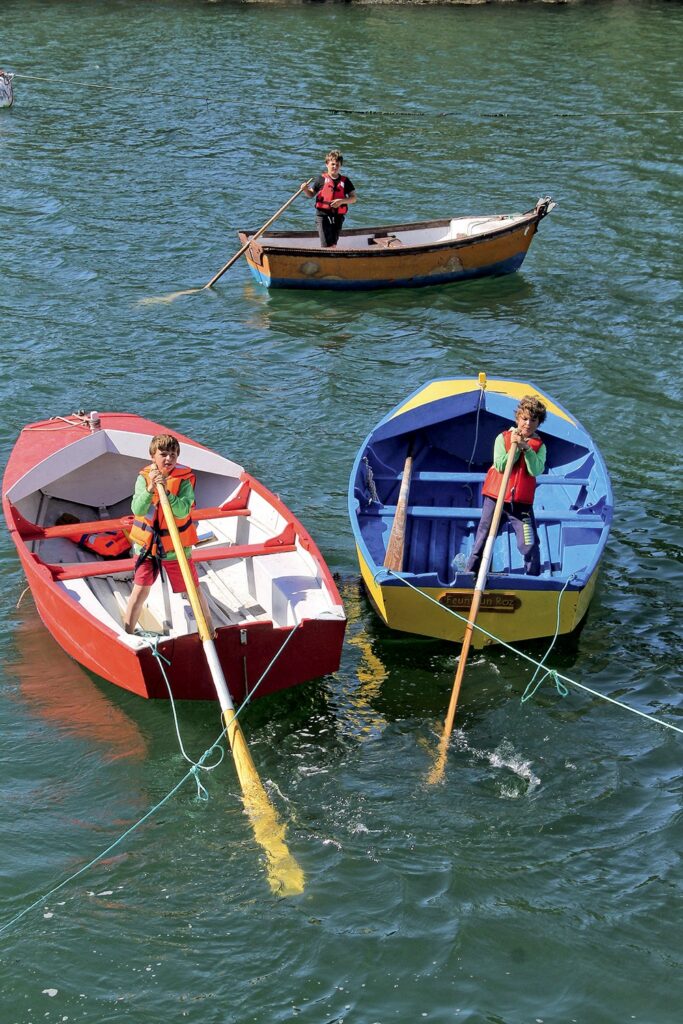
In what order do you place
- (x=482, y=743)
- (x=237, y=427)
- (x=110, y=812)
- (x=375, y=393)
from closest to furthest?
(x=110, y=812) < (x=482, y=743) < (x=237, y=427) < (x=375, y=393)

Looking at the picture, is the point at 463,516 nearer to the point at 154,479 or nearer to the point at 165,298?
the point at 154,479

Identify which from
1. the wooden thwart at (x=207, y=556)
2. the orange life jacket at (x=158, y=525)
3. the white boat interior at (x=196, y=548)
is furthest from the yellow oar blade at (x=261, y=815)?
the wooden thwart at (x=207, y=556)

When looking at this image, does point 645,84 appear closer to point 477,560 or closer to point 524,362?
point 524,362

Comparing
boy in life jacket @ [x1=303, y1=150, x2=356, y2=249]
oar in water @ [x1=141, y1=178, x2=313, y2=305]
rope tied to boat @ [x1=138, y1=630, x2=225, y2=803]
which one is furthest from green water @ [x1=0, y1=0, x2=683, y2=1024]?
boy in life jacket @ [x1=303, y1=150, x2=356, y2=249]

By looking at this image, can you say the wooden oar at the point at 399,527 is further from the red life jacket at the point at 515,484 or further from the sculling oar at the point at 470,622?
the red life jacket at the point at 515,484

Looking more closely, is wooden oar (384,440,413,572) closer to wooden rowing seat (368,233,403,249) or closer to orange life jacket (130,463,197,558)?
orange life jacket (130,463,197,558)

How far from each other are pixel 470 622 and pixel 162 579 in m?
2.73

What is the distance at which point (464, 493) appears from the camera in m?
11.5

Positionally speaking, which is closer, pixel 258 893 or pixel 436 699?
pixel 258 893

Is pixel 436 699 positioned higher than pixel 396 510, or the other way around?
pixel 396 510

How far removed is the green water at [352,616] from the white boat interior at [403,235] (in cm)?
89

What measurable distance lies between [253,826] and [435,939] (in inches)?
59.4

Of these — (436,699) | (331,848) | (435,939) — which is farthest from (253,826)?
(436,699)

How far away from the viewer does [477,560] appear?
9797 millimetres
